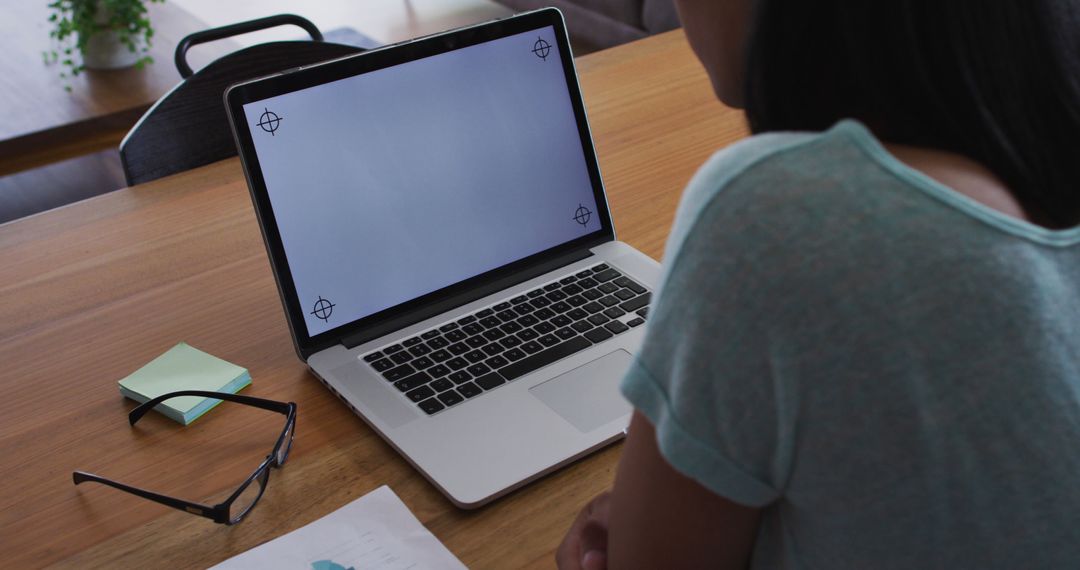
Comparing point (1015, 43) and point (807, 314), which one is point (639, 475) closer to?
point (807, 314)

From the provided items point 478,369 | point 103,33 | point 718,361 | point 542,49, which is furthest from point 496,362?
point 103,33

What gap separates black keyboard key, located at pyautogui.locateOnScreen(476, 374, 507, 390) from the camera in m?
0.94

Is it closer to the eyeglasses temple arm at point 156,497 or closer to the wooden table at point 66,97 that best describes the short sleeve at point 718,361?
the eyeglasses temple arm at point 156,497

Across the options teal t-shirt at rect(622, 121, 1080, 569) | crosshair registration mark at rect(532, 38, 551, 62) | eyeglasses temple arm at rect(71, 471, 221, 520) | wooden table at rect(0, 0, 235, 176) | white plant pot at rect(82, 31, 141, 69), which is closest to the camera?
teal t-shirt at rect(622, 121, 1080, 569)

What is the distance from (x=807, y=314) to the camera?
0.47 metres

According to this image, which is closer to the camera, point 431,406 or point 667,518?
point 667,518

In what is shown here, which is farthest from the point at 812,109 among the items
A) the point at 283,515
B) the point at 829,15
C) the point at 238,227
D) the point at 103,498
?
the point at 238,227

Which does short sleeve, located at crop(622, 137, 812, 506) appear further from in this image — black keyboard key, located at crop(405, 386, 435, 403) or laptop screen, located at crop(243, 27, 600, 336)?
laptop screen, located at crop(243, 27, 600, 336)

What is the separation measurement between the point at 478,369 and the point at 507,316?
0.09m

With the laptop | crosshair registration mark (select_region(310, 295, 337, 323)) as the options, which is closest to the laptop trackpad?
the laptop

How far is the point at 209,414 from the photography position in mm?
950

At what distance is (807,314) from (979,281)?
8 cm

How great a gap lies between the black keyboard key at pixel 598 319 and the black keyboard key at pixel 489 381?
0.13 m

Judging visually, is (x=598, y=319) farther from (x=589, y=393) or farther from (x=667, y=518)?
(x=667, y=518)
